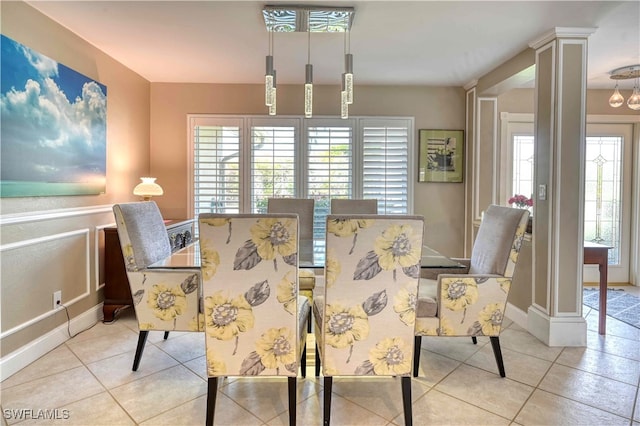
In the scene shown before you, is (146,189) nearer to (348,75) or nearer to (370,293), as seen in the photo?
(348,75)

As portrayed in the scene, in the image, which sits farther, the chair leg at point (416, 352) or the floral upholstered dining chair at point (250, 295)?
the chair leg at point (416, 352)

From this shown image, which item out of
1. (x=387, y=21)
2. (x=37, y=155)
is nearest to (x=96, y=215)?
(x=37, y=155)

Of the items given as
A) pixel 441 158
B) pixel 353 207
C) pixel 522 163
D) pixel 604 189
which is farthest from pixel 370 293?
pixel 604 189

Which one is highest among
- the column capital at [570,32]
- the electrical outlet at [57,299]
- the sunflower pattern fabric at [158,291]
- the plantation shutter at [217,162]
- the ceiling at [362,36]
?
the ceiling at [362,36]

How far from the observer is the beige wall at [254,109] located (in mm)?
4172

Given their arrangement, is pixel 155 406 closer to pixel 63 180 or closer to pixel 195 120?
pixel 63 180

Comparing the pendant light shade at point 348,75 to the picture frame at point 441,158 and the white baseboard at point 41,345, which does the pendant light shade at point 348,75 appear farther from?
the white baseboard at point 41,345

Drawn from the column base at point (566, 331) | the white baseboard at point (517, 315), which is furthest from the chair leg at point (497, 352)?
the white baseboard at point (517, 315)

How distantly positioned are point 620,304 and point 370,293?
3623 mm

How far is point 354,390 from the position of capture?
210 centimetres

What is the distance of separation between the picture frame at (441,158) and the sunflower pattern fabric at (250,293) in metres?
3.07

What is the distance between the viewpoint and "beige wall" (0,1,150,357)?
7.44 feet

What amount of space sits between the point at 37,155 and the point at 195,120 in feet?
6.38

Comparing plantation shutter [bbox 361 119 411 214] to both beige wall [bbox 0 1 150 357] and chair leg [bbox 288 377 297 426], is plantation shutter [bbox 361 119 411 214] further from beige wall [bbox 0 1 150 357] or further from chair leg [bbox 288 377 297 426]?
chair leg [bbox 288 377 297 426]
